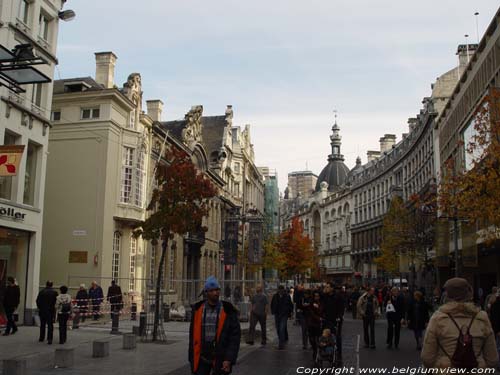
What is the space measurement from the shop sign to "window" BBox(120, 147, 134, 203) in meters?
9.41

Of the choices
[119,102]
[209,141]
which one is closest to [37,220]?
[119,102]

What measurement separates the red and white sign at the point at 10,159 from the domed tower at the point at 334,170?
361 ft

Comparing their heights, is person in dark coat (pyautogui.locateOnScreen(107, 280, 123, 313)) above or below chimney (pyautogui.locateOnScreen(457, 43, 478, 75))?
below

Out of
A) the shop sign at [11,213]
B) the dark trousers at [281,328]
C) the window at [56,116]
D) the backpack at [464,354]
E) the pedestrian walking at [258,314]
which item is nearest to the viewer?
the backpack at [464,354]

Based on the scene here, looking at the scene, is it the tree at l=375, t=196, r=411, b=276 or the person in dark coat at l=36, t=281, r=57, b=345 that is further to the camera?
the tree at l=375, t=196, r=411, b=276

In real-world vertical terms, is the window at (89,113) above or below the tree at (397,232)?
above

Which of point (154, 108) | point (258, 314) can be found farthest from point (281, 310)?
point (154, 108)

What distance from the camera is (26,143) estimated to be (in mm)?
21266

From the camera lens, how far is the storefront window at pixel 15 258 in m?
20.8

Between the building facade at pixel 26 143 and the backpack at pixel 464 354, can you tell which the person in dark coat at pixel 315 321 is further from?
the building facade at pixel 26 143

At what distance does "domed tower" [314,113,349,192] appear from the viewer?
125938 millimetres

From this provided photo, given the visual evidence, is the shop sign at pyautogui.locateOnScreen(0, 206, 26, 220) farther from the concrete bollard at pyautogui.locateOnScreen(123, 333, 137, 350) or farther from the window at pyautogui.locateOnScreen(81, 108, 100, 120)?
the window at pyautogui.locateOnScreen(81, 108, 100, 120)

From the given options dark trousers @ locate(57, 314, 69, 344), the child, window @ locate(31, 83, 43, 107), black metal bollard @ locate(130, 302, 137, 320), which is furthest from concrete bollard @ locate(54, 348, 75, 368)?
black metal bollard @ locate(130, 302, 137, 320)

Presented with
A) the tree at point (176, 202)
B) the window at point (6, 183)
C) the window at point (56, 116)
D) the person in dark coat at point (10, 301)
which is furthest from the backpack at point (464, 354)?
the window at point (56, 116)
